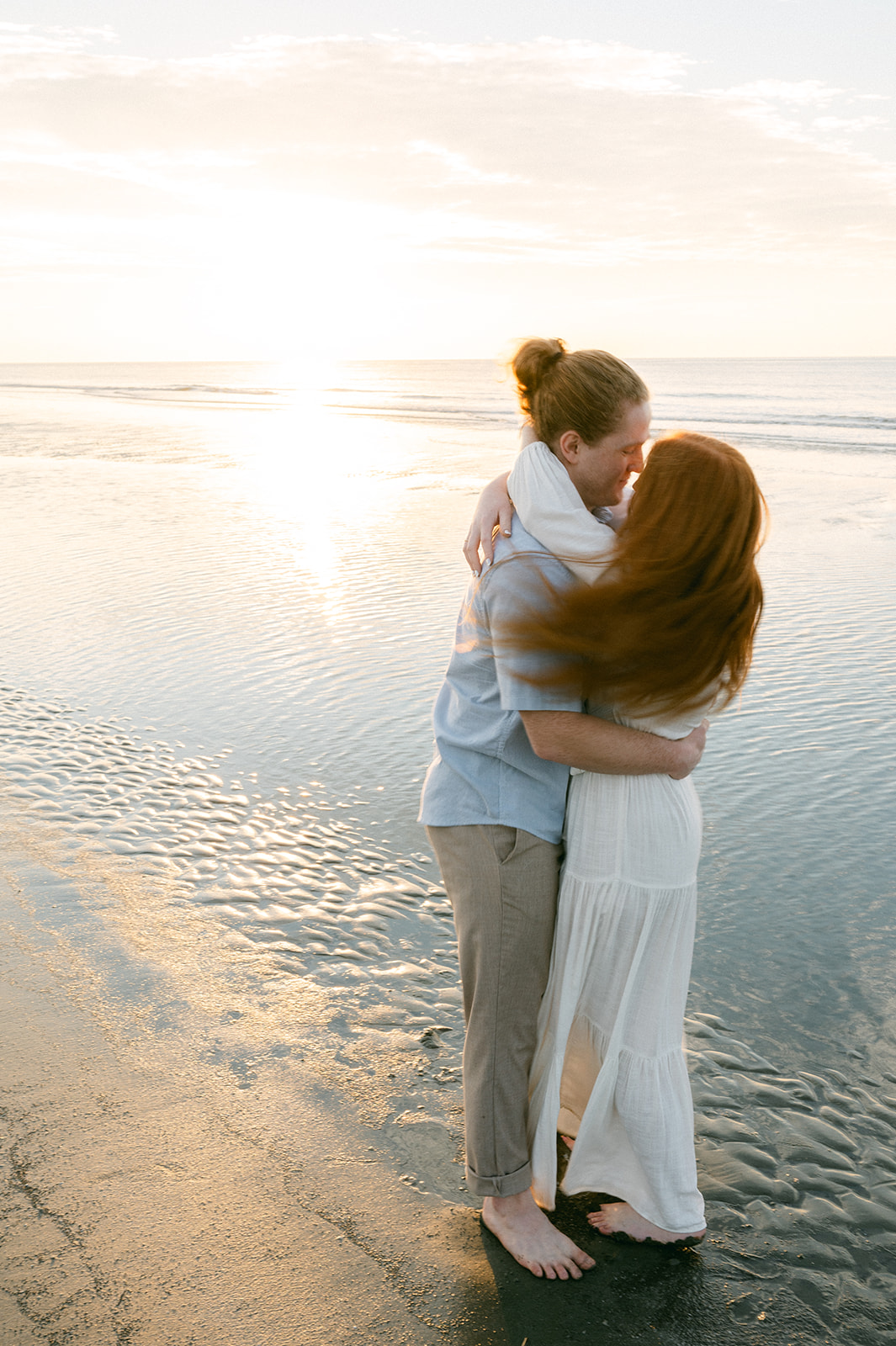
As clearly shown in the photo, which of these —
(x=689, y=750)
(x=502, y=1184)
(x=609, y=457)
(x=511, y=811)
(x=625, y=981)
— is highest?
(x=609, y=457)

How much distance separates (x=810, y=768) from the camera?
5.30 metres

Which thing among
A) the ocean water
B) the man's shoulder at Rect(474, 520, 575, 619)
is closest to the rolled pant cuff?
the ocean water

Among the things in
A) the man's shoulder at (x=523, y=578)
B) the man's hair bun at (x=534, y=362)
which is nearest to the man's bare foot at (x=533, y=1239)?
the man's shoulder at (x=523, y=578)

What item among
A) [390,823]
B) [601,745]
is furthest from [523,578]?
[390,823]

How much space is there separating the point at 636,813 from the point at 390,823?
2578 mm

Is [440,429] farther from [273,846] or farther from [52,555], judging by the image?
[273,846]

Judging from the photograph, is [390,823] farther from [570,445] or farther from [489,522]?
[570,445]

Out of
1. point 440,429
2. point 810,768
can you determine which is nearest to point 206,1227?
point 810,768

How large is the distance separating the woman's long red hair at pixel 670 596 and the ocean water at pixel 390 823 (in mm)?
1410

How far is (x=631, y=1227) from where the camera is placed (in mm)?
2510

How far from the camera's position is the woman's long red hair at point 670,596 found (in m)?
2.08

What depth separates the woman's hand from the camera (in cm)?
236

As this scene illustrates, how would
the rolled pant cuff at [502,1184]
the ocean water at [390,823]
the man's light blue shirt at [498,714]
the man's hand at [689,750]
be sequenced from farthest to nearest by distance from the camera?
the ocean water at [390,823] < the rolled pant cuff at [502,1184] < the man's hand at [689,750] < the man's light blue shirt at [498,714]

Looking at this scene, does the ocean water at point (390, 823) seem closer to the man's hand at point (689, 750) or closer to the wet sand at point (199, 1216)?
the wet sand at point (199, 1216)
